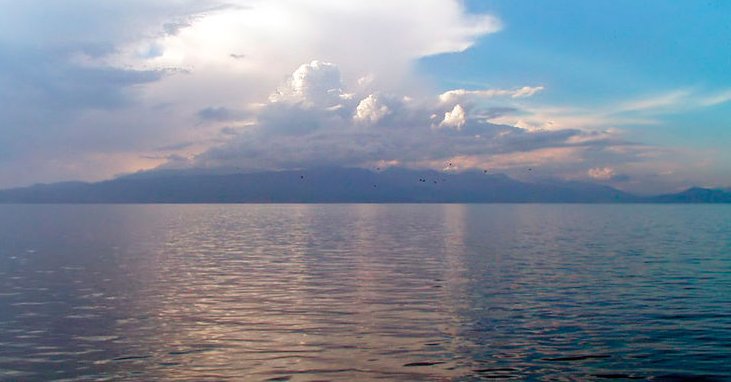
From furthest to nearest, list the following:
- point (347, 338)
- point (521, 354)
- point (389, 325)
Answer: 1. point (389, 325)
2. point (347, 338)
3. point (521, 354)

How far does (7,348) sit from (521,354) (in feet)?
68.3

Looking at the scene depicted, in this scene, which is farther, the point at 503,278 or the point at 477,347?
the point at 503,278

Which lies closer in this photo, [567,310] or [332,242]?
[567,310]

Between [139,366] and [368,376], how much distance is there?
336 inches

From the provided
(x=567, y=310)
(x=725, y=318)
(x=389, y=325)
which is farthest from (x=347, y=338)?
(x=725, y=318)

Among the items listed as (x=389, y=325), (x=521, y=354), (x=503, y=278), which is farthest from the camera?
(x=503, y=278)

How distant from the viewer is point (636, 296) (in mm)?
37812

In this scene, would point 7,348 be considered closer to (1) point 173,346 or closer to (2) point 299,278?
(1) point 173,346

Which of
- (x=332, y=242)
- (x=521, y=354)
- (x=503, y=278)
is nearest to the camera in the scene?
(x=521, y=354)

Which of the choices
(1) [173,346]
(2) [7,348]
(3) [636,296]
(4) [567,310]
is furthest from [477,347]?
(2) [7,348]

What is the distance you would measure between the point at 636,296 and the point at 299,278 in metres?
22.9

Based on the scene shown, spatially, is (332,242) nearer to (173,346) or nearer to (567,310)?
(567,310)

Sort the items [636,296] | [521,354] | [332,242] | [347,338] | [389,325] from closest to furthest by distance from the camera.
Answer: [521,354] < [347,338] < [389,325] < [636,296] < [332,242]

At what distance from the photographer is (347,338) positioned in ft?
89.9
